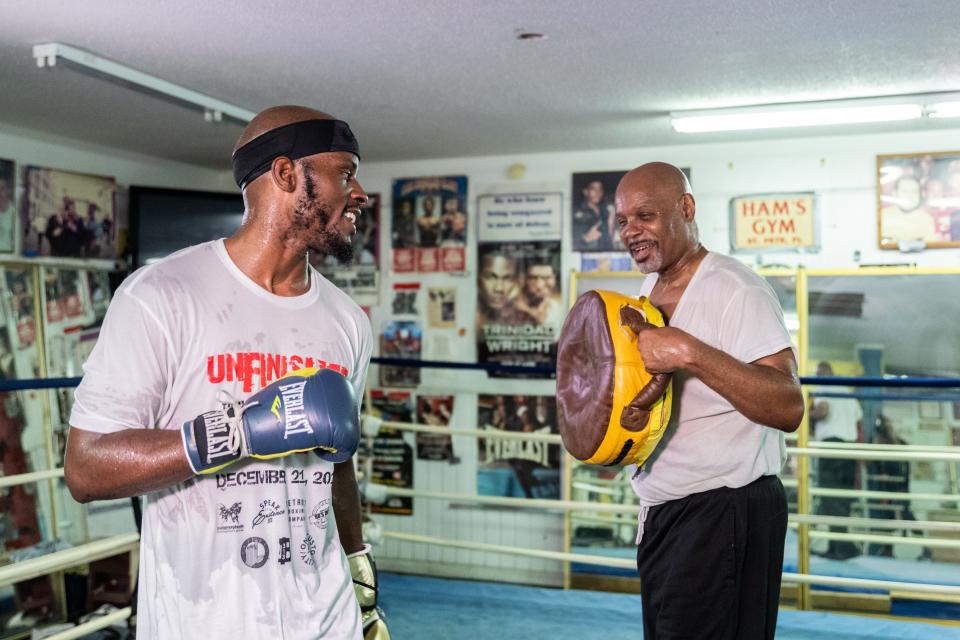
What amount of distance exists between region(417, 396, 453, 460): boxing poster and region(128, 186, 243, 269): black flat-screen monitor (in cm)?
165

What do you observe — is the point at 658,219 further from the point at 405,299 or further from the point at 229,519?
the point at 405,299

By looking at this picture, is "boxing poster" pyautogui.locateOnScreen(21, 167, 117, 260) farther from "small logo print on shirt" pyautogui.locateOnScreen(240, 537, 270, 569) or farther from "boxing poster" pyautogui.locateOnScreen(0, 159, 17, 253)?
"small logo print on shirt" pyautogui.locateOnScreen(240, 537, 270, 569)

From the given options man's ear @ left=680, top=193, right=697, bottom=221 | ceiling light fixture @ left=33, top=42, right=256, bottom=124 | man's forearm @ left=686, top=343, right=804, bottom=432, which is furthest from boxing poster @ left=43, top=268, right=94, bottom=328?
man's forearm @ left=686, top=343, right=804, bottom=432

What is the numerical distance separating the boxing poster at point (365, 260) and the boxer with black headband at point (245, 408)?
172 inches

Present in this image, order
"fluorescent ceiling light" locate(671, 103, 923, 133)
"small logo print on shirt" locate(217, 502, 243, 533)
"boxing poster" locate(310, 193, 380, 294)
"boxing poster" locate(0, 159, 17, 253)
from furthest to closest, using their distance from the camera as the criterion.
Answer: "boxing poster" locate(310, 193, 380, 294), "boxing poster" locate(0, 159, 17, 253), "fluorescent ceiling light" locate(671, 103, 923, 133), "small logo print on shirt" locate(217, 502, 243, 533)

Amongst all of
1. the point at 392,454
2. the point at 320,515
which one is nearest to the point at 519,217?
the point at 392,454

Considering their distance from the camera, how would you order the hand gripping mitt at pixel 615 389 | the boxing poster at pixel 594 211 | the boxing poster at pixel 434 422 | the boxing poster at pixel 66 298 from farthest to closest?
the boxing poster at pixel 434 422 < the boxing poster at pixel 594 211 < the boxing poster at pixel 66 298 < the hand gripping mitt at pixel 615 389

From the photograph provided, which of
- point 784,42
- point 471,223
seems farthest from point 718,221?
point 784,42

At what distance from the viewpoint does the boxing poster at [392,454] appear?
5.82 m

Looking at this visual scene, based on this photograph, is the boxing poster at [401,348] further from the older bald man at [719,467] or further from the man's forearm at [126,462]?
the man's forearm at [126,462]

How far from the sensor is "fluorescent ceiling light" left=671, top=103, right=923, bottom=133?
4121 millimetres

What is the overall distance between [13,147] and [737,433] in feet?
14.1

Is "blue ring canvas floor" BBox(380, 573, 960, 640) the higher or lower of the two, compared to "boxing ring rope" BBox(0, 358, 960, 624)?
lower

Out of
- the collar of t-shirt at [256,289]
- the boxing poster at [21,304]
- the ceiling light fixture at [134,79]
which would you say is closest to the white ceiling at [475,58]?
the ceiling light fixture at [134,79]
